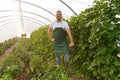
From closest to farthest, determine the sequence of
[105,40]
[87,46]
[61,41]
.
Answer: [105,40] < [87,46] < [61,41]

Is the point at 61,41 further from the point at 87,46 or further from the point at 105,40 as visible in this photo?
the point at 105,40

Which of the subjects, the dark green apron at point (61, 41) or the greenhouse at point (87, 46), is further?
the dark green apron at point (61, 41)

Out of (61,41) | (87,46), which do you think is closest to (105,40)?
(87,46)

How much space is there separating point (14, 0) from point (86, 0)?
6344 mm

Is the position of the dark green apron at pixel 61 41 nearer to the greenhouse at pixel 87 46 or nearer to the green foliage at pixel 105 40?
the greenhouse at pixel 87 46

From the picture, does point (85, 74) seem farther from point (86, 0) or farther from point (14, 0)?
point (14, 0)

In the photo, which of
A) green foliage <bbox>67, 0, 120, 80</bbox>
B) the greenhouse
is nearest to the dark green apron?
the greenhouse

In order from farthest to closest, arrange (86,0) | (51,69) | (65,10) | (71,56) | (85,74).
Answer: (65,10) < (86,0) < (71,56) < (51,69) < (85,74)

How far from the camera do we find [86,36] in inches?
250

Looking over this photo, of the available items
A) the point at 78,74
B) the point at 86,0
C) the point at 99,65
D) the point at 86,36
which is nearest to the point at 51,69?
the point at 78,74

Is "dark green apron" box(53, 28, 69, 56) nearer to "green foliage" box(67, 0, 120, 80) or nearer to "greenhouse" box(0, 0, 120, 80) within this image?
"greenhouse" box(0, 0, 120, 80)

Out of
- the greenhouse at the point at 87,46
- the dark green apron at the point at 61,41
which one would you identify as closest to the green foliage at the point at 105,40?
the greenhouse at the point at 87,46

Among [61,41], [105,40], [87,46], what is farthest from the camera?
[61,41]

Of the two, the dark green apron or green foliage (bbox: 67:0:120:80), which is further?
the dark green apron
